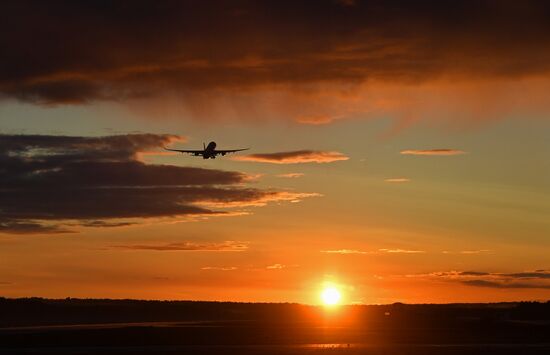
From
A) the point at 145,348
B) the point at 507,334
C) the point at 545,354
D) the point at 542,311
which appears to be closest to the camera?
the point at 545,354

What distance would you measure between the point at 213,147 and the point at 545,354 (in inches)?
3180

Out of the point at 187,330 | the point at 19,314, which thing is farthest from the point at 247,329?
the point at 19,314

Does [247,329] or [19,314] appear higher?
[19,314]

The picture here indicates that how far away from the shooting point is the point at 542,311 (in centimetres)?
16275

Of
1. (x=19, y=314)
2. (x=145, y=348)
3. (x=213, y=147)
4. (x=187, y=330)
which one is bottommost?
(x=145, y=348)

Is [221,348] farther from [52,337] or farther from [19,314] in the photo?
[19,314]

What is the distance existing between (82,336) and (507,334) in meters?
45.1

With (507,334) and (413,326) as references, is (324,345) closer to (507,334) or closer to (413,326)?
(507,334)

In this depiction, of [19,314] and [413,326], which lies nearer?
[413,326]

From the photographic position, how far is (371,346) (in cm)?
7538

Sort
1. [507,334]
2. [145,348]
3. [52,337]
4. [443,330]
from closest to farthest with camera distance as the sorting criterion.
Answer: [145,348], [52,337], [507,334], [443,330]

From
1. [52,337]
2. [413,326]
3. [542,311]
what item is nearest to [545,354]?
[413,326]

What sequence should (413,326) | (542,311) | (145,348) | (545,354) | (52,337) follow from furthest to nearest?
(542,311)
(413,326)
(52,337)
(145,348)
(545,354)

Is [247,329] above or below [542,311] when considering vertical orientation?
below
